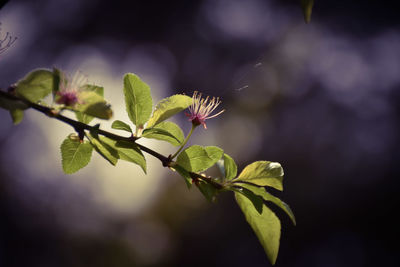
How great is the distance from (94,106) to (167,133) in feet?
0.45

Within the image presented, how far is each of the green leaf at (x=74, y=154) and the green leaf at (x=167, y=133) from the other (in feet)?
0.34

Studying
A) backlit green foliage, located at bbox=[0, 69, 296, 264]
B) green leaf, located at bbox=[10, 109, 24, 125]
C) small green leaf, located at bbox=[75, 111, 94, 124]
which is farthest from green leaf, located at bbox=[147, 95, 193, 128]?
green leaf, located at bbox=[10, 109, 24, 125]

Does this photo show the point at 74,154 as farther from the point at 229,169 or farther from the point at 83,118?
the point at 229,169

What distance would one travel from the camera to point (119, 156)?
615mm

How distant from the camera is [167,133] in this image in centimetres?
62

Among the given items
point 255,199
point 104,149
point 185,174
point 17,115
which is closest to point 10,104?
point 17,115

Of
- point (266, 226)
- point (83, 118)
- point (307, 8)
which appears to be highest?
point (307, 8)

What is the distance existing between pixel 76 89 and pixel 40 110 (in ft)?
0.22

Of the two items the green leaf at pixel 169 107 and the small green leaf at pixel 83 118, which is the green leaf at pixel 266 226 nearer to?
the green leaf at pixel 169 107

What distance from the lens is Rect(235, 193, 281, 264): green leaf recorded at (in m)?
0.62

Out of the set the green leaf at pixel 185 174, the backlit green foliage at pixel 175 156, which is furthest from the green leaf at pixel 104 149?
the green leaf at pixel 185 174

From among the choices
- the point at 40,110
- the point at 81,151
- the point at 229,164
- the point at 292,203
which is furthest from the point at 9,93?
the point at 292,203

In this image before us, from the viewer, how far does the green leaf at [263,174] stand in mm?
663

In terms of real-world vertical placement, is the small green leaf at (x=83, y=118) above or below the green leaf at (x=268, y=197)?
above
